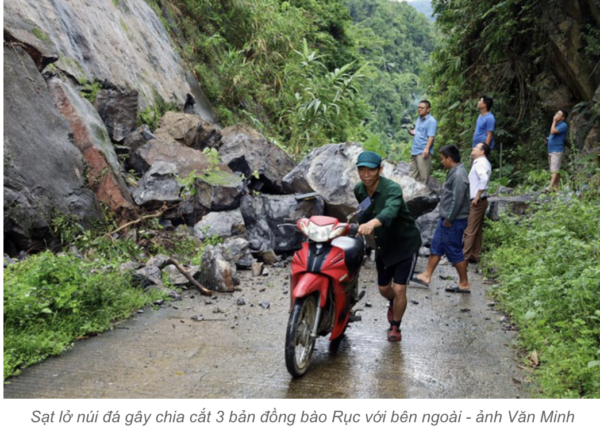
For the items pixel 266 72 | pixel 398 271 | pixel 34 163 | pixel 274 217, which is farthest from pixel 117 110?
pixel 266 72

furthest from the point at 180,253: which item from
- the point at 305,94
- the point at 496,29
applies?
the point at 496,29

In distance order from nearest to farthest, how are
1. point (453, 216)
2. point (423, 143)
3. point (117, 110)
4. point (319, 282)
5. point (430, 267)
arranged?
point (319, 282) < point (453, 216) < point (430, 267) < point (117, 110) < point (423, 143)

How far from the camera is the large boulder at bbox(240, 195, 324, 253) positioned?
8711mm

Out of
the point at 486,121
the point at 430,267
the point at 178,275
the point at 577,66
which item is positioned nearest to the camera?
the point at 178,275

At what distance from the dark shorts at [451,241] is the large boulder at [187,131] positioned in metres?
5.16

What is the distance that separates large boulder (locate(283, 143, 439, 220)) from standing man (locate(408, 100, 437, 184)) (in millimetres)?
297

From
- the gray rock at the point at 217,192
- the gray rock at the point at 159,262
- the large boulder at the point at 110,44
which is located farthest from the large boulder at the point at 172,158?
the gray rock at the point at 159,262

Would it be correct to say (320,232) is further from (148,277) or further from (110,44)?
(110,44)

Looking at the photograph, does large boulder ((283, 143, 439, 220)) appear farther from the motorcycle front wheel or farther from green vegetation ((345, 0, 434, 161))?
green vegetation ((345, 0, 434, 161))

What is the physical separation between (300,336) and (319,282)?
0.43 metres

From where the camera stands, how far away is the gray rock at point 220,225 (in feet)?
27.4

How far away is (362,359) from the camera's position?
459 centimetres

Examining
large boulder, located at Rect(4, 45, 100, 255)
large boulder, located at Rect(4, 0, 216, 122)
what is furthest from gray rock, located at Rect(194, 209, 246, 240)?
large boulder, located at Rect(4, 0, 216, 122)

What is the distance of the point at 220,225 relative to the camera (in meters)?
8.52
